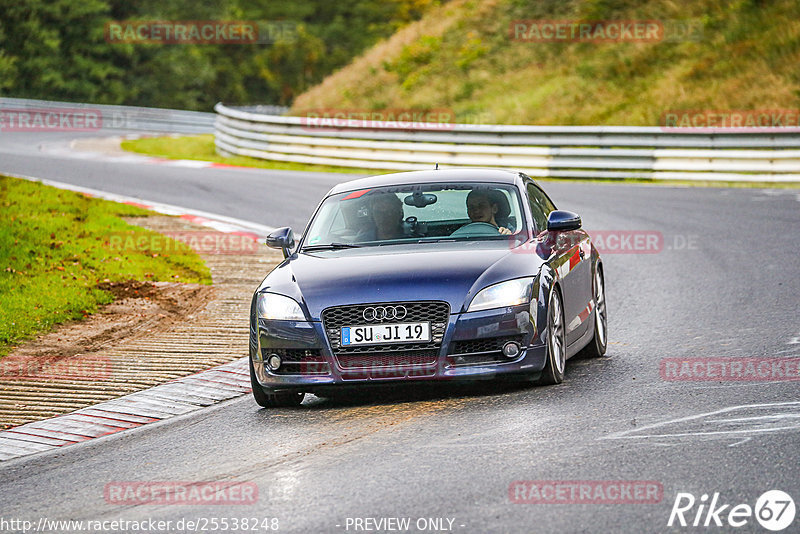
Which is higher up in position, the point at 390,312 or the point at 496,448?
the point at 390,312

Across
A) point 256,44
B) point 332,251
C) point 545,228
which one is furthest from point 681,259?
point 256,44

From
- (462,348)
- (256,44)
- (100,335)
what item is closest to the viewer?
(462,348)

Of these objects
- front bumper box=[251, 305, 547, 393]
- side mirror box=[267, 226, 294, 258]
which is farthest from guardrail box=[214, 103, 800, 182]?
front bumper box=[251, 305, 547, 393]

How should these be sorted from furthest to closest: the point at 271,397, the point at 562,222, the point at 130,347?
the point at 130,347
the point at 562,222
the point at 271,397

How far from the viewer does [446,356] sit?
7652 mm

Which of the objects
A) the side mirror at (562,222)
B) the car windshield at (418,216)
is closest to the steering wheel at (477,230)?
the car windshield at (418,216)

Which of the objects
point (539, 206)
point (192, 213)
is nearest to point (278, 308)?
point (539, 206)

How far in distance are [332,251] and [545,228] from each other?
5.44ft

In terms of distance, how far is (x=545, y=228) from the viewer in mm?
9344

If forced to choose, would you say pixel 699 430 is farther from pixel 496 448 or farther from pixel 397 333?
pixel 397 333

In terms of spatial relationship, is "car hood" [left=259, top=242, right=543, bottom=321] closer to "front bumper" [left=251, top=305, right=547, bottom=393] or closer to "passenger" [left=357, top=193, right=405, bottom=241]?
"front bumper" [left=251, top=305, right=547, bottom=393]

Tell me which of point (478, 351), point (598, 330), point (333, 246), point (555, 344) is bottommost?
point (598, 330)

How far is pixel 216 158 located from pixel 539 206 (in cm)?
2254

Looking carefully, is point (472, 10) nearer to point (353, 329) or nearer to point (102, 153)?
point (102, 153)
